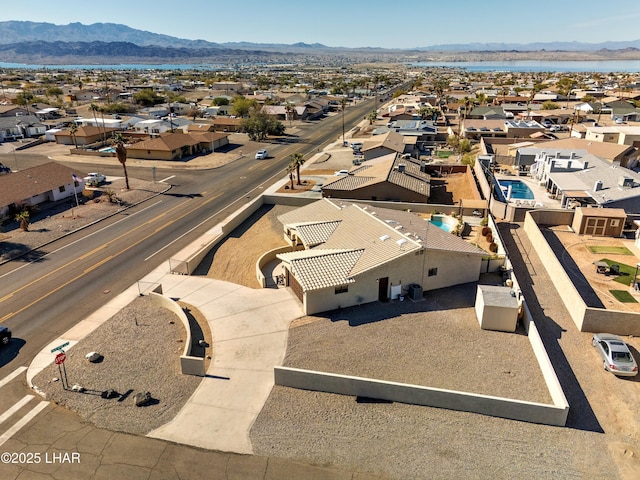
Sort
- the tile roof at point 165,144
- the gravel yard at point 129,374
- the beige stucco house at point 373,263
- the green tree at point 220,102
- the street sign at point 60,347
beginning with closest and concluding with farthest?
the gravel yard at point 129,374
the street sign at point 60,347
the beige stucco house at point 373,263
the tile roof at point 165,144
the green tree at point 220,102

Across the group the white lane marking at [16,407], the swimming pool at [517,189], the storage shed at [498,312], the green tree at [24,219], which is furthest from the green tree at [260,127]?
the white lane marking at [16,407]

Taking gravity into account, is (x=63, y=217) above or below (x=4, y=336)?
below

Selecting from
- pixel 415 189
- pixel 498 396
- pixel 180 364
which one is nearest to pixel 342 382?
pixel 498 396

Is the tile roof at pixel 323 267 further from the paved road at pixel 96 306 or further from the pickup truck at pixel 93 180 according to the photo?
the pickup truck at pixel 93 180

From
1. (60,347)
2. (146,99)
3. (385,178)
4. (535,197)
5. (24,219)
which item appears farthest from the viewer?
(146,99)

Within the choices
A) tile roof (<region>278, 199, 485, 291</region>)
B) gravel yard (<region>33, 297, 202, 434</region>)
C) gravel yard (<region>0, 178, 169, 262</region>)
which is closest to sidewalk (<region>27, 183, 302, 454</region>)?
gravel yard (<region>33, 297, 202, 434</region>)

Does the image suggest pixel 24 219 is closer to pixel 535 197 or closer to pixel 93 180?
pixel 93 180

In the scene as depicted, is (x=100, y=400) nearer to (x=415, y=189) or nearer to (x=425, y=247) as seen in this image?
(x=425, y=247)

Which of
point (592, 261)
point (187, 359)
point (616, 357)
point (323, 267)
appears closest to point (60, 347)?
point (187, 359)
